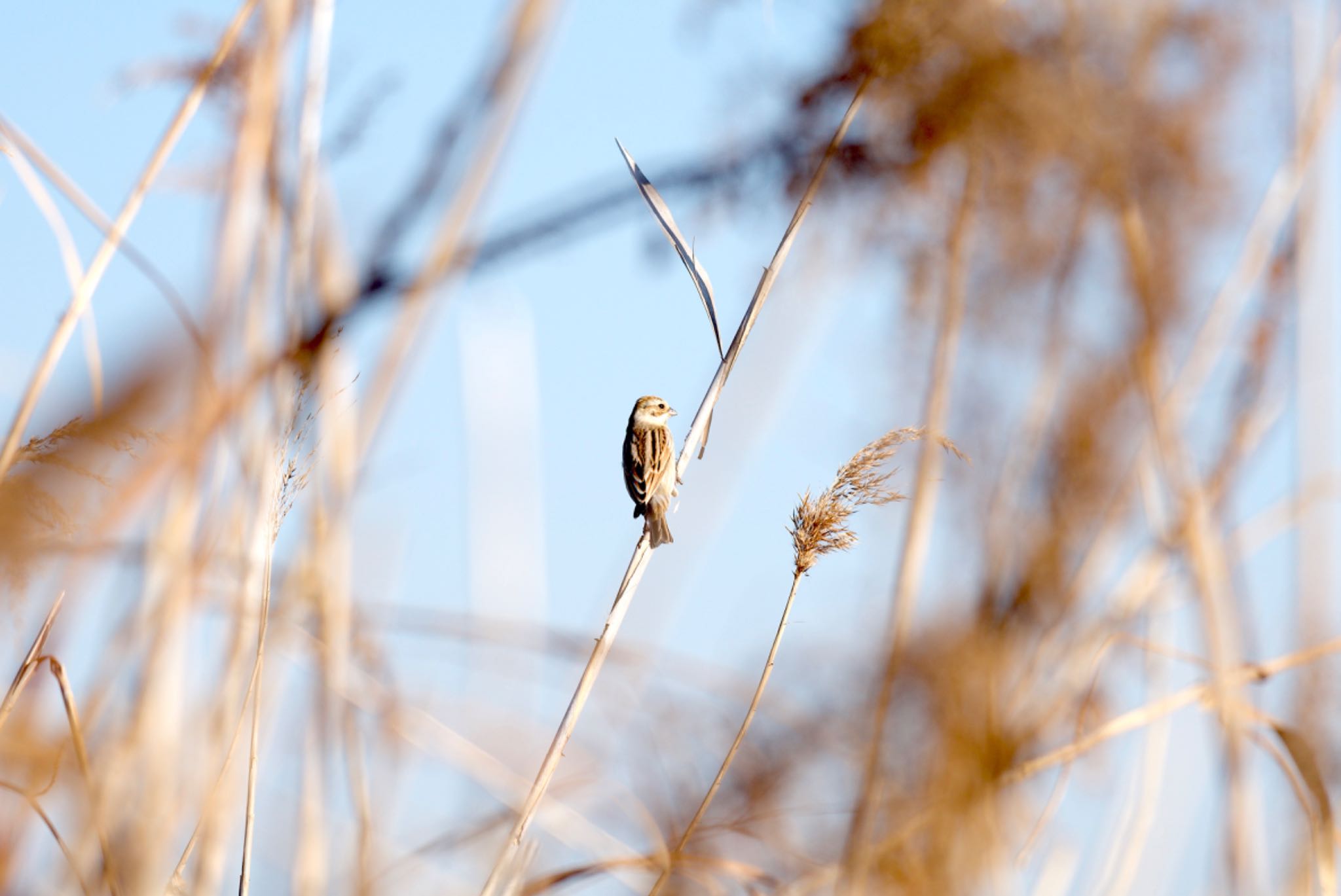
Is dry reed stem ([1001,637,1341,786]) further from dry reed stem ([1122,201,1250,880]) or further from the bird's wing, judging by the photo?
the bird's wing

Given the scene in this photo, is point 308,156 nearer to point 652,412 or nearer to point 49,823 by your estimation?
point 49,823

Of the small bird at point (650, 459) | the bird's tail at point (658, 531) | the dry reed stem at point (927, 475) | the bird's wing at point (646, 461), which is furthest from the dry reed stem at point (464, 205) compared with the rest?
the bird's wing at point (646, 461)

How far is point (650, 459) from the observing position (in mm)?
3836

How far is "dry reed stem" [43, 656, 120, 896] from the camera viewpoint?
1.20 meters

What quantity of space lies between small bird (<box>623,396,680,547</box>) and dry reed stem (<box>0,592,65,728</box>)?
1.74 meters

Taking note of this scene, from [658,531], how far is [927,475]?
116 centimetres

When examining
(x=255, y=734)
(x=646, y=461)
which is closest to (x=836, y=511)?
(x=255, y=734)

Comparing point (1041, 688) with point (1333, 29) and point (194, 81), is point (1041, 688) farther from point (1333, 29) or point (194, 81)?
point (194, 81)

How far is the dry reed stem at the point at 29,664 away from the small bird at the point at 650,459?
1.74 m

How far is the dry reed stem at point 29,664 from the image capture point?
1324 mm

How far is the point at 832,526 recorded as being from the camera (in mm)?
1678

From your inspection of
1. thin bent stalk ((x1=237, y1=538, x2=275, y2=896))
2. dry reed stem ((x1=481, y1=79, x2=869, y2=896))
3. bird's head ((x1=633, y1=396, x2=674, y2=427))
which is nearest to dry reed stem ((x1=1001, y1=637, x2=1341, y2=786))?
dry reed stem ((x1=481, y1=79, x2=869, y2=896))

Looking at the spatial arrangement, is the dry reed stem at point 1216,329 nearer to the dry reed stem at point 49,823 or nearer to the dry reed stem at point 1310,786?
the dry reed stem at point 1310,786

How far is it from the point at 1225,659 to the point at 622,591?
2.88 ft
